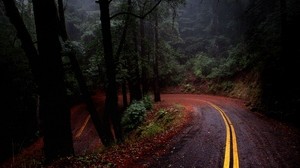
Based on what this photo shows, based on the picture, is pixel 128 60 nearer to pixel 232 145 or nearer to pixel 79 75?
pixel 79 75

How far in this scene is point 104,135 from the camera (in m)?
12.4

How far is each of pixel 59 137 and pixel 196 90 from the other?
23635 mm

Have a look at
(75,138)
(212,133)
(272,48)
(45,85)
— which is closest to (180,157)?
(212,133)

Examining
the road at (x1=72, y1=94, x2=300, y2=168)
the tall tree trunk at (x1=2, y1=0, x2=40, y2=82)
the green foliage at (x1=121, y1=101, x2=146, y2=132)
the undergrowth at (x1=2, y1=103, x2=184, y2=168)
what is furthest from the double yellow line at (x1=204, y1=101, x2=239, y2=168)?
the green foliage at (x1=121, y1=101, x2=146, y2=132)

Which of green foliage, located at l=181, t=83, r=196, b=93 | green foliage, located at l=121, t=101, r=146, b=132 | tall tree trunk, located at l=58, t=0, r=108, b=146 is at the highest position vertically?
tall tree trunk, located at l=58, t=0, r=108, b=146

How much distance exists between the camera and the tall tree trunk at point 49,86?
814cm

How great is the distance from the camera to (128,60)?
18.7m

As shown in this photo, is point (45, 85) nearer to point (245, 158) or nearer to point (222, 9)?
point (245, 158)

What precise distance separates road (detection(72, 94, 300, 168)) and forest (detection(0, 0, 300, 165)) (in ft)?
6.89

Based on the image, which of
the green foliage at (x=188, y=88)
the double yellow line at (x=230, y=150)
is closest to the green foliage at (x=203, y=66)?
the green foliage at (x=188, y=88)

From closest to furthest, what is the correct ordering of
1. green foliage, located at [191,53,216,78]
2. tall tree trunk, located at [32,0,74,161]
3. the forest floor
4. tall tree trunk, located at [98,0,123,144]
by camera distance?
the forest floor, tall tree trunk, located at [32,0,74,161], tall tree trunk, located at [98,0,123,144], green foliage, located at [191,53,216,78]

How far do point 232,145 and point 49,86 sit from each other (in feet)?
19.9

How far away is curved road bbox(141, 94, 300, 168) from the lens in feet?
23.9

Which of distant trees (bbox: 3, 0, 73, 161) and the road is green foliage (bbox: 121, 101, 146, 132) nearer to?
the road
